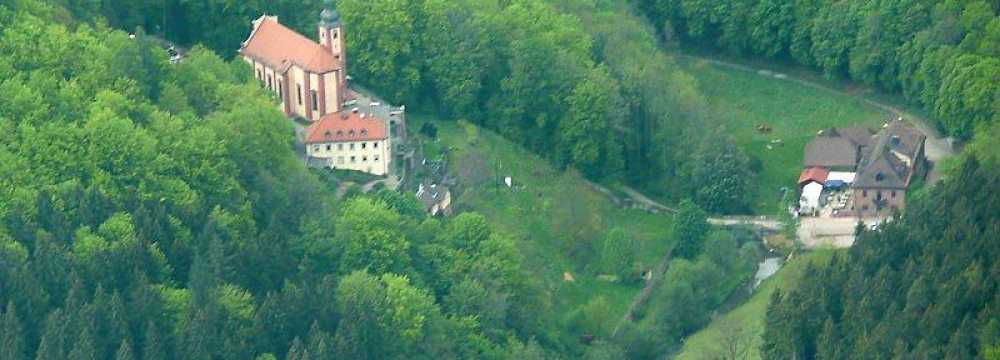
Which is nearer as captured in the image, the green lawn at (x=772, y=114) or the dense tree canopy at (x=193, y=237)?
the dense tree canopy at (x=193, y=237)

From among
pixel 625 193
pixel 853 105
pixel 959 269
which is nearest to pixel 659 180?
pixel 625 193

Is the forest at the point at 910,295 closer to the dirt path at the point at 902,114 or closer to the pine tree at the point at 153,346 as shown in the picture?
the dirt path at the point at 902,114

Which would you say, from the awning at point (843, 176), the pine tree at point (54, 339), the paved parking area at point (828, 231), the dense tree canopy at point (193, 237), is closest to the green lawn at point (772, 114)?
the awning at point (843, 176)

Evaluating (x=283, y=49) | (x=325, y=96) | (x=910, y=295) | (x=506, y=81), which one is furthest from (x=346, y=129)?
(x=910, y=295)

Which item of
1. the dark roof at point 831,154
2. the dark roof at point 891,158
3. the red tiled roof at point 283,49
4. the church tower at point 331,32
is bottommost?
the dark roof at point 831,154

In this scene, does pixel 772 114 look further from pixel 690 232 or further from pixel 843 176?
pixel 690 232
